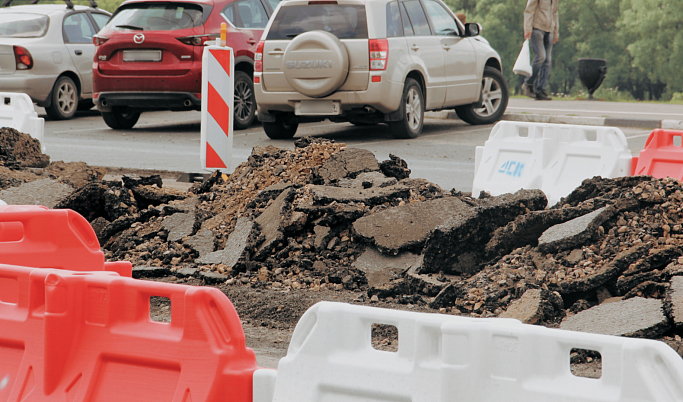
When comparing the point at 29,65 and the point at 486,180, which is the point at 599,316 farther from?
the point at 29,65

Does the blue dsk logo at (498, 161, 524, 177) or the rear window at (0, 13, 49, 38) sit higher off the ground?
the rear window at (0, 13, 49, 38)

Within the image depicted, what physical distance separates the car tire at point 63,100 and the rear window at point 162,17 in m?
2.83

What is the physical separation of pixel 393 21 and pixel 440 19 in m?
1.40

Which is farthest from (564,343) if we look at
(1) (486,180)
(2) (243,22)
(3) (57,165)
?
(2) (243,22)

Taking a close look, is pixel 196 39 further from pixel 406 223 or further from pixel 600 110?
pixel 600 110

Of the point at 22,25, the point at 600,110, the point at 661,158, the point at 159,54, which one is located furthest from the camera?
the point at 600,110

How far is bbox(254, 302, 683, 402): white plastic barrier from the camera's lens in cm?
192

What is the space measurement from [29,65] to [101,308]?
12.6 meters

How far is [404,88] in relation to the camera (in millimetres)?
11414

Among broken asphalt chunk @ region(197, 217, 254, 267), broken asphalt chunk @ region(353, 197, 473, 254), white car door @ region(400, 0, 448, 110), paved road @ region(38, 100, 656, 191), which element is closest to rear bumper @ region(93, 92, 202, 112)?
paved road @ region(38, 100, 656, 191)

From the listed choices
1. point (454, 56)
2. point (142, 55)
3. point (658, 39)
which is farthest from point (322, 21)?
point (658, 39)

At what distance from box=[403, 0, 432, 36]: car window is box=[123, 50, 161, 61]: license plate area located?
375 cm

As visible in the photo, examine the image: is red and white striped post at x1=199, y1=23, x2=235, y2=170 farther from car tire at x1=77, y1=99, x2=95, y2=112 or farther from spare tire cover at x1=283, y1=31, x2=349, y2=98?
car tire at x1=77, y1=99, x2=95, y2=112

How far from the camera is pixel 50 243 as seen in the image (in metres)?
3.55
